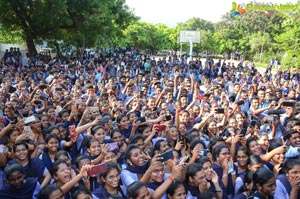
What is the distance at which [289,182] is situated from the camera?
3121 mm

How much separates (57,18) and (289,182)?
16.1 m

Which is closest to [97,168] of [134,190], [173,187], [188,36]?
[134,190]

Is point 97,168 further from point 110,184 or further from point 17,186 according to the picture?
point 17,186

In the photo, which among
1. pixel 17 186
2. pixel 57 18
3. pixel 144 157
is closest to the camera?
pixel 17 186

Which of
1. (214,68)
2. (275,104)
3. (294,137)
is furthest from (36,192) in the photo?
(214,68)

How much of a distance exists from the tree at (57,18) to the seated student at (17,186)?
14.9 m

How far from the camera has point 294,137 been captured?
4.33 metres

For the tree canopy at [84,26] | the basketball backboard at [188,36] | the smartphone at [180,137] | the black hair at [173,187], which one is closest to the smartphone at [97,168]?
the black hair at [173,187]

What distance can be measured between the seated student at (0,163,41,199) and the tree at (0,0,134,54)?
48.9ft

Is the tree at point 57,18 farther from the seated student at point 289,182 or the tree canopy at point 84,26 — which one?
the seated student at point 289,182

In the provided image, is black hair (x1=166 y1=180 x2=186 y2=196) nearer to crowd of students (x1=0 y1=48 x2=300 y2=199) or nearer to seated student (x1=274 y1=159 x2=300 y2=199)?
crowd of students (x1=0 y1=48 x2=300 y2=199)

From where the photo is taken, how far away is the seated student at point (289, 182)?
2977mm

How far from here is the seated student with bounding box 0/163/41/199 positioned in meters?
2.95

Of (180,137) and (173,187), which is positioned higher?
(173,187)
